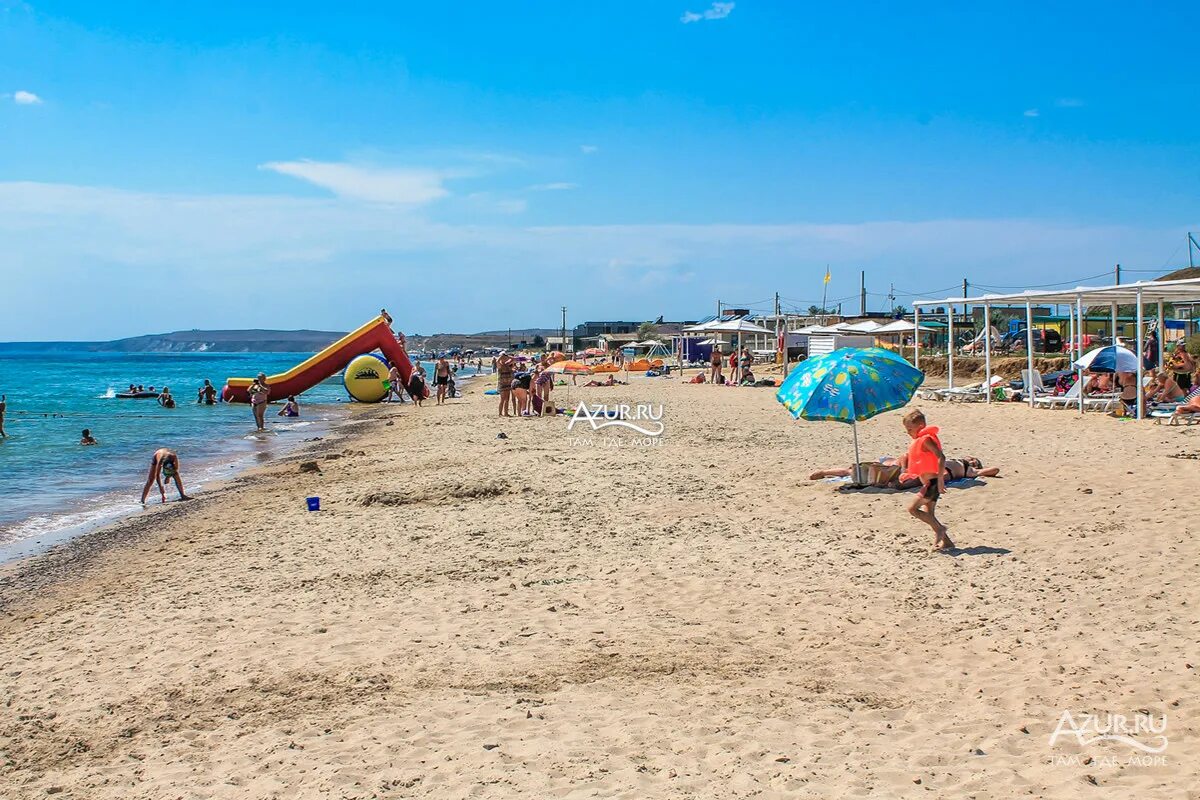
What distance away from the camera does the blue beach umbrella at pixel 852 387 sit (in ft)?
31.2

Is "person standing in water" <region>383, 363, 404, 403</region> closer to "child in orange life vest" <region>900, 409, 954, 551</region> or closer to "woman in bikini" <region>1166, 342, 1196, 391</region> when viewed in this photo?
"woman in bikini" <region>1166, 342, 1196, 391</region>

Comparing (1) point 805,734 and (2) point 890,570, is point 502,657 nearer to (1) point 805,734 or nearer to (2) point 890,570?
(1) point 805,734

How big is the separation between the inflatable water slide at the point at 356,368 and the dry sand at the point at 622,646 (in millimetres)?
21208

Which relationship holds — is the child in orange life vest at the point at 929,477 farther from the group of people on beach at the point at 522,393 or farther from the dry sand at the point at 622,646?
the group of people on beach at the point at 522,393

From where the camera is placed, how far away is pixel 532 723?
14.8 ft

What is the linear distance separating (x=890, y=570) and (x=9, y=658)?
5965 mm

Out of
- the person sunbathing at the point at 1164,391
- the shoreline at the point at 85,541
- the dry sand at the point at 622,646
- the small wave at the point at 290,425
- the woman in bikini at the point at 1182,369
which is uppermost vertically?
the woman in bikini at the point at 1182,369

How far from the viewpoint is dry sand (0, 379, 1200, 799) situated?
13.4 feet

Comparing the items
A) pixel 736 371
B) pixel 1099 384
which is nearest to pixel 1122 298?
pixel 1099 384

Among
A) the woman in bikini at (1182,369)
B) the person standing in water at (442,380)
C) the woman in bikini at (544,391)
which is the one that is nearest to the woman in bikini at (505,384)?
the woman in bikini at (544,391)

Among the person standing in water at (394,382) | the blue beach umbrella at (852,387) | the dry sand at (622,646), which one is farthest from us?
the person standing in water at (394,382)

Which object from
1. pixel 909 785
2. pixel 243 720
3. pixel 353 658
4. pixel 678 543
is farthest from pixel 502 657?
pixel 678 543

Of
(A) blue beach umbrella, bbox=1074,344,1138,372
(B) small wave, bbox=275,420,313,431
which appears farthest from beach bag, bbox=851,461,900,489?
(B) small wave, bbox=275,420,313,431

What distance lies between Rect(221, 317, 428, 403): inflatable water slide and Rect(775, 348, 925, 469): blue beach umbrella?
2406 cm
